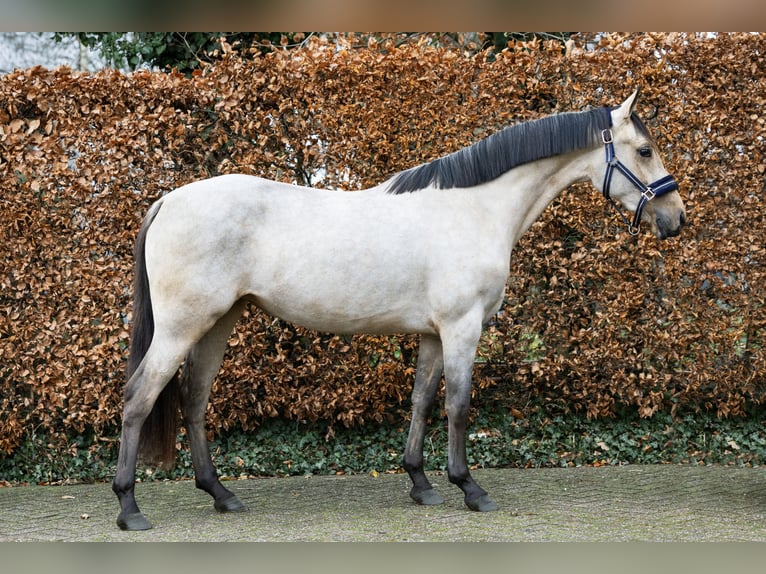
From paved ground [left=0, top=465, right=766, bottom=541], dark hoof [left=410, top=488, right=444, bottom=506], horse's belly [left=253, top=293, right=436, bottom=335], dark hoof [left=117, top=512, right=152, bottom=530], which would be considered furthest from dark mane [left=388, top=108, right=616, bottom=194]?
dark hoof [left=117, top=512, right=152, bottom=530]

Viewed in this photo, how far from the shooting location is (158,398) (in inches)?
198

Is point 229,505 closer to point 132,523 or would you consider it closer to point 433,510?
point 132,523

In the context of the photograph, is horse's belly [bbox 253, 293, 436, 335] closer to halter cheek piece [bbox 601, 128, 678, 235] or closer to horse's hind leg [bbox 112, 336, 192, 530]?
horse's hind leg [bbox 112, 336, 192, 530]

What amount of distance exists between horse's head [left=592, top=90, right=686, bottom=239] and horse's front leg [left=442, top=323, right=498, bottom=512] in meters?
1.26

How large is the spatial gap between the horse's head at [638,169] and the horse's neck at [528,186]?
0.63ft

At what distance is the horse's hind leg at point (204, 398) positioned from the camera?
5.22m

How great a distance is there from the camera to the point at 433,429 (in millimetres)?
6871

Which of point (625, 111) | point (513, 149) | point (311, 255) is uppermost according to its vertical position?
point (625, 111)

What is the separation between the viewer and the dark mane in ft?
17.0

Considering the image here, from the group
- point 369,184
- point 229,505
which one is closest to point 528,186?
point 369,184

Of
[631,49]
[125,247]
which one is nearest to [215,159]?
[125,247]

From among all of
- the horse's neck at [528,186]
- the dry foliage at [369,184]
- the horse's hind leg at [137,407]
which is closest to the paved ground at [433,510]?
the horse's hind leg at [137,407]

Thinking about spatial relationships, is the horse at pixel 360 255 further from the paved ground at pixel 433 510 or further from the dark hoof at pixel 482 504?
the paved ground at pixel 433 510

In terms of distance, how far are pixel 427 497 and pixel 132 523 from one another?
71.5 inches
